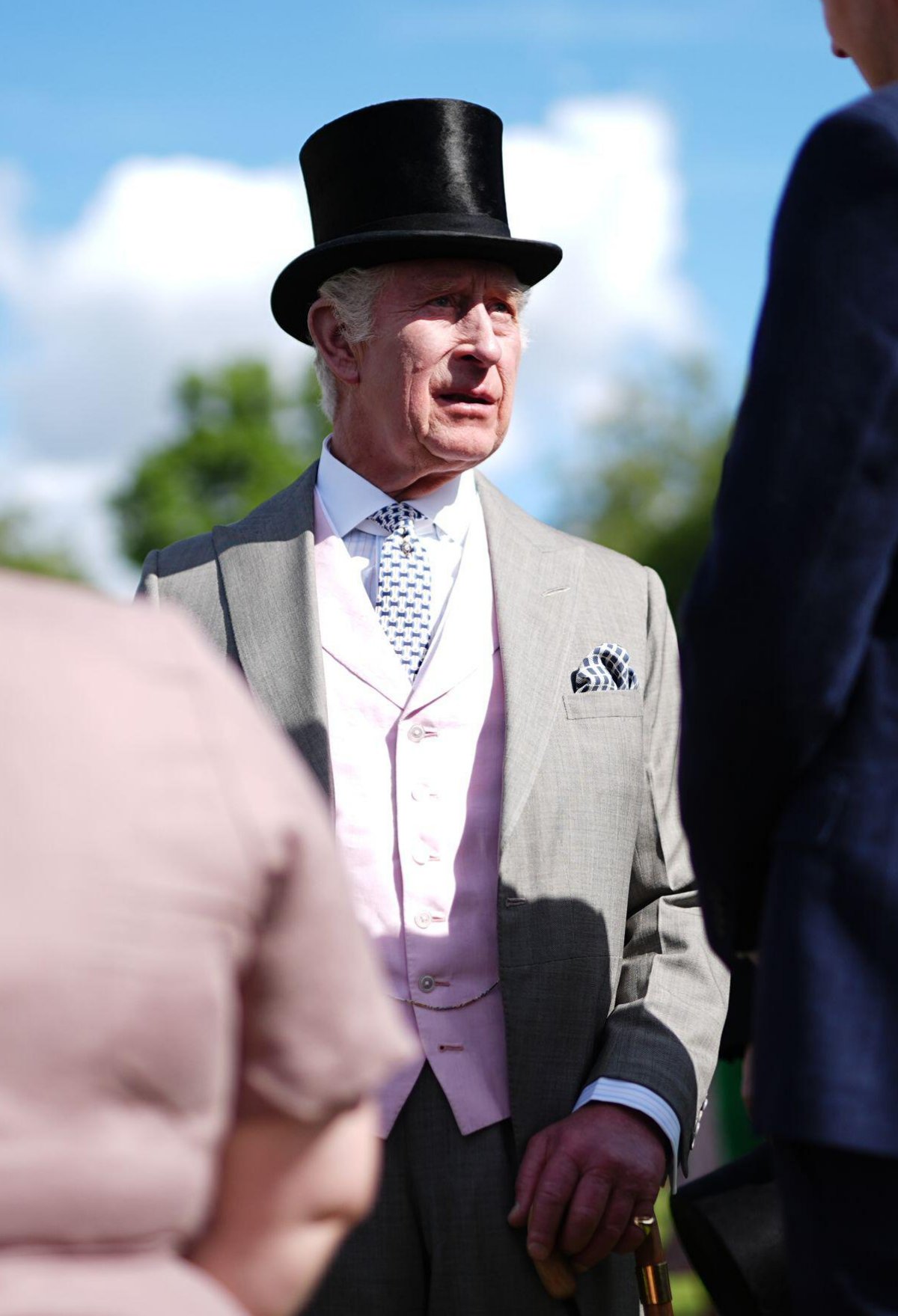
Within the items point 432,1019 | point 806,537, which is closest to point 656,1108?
point 432,1019

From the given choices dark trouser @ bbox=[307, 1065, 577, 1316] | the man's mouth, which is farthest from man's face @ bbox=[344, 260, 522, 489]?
dark trouser @ bbox=[307, 1065, 577, 1316]

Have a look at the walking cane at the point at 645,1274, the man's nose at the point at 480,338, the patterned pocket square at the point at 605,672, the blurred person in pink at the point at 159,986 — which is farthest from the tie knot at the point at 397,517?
the blurred person in pink at the point at 159,986

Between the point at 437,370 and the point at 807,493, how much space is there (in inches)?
62.6

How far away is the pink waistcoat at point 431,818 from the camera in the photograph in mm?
2531

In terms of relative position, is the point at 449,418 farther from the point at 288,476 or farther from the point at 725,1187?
the point at 288,476

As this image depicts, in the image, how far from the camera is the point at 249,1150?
3.30 ft

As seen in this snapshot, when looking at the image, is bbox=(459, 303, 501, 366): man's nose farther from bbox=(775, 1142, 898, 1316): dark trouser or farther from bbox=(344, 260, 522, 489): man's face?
bbox=(775, 1142, 898, 1316): dark trouser

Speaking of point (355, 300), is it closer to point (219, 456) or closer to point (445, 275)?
point (445, 275)

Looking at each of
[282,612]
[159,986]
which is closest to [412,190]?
[282,612]

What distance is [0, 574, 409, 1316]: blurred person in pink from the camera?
2.93 feet

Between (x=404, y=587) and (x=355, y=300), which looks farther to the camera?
(x=355, y=300)

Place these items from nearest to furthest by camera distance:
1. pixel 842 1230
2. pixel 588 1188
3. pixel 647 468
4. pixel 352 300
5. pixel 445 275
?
pixel 842 1230 → pixel 588 1188 → pixel 445 275 → pixel 352 300 → pixel 647 468

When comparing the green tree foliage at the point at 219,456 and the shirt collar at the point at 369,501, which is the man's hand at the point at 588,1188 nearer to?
the shirt collar at the point at 369,501

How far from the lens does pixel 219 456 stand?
5119cm
